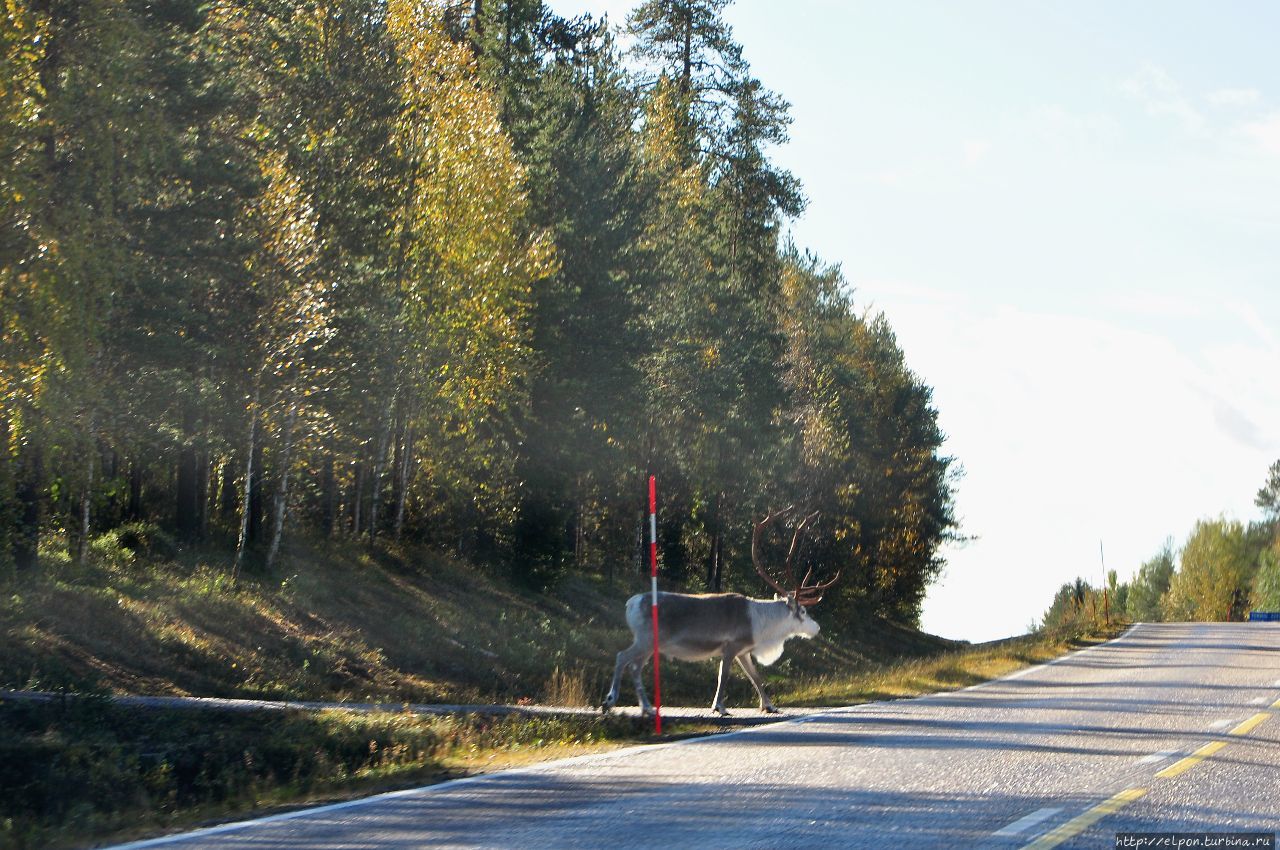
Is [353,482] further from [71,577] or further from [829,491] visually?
[829,491]

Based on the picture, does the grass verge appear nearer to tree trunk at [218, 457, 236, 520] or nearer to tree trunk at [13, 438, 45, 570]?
tree trunk at [13, 438, 45, 570]

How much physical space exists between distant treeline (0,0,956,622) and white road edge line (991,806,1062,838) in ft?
50.3

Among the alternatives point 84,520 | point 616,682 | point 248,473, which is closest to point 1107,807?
point 616,682

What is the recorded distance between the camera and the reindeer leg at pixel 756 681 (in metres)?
18.1

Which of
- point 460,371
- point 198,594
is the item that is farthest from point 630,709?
point 460,371

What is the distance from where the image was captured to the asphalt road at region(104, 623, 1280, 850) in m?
9.08

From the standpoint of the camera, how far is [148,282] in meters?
24.7

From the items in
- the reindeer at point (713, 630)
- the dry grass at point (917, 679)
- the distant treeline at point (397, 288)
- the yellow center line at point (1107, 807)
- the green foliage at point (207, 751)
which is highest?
the distant treeline at point (397, 288)

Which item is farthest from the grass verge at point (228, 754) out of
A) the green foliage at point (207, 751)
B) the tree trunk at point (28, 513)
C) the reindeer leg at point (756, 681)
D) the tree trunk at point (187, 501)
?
the tree trunk at point (187, 501)

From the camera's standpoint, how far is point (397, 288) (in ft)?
106

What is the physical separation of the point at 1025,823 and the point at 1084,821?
0.39 metres

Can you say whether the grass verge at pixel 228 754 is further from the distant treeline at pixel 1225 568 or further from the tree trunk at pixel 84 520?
the distant treeline at pixel 1225 568

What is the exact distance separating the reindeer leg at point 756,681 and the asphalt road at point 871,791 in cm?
93

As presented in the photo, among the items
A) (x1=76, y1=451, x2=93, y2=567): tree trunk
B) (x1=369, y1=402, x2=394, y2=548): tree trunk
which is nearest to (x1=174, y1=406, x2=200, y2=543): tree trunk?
(x1=76, y1=451, x2=93, y2=567): tree trunk
